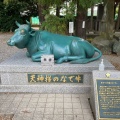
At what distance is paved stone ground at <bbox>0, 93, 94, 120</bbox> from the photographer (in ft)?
10.3

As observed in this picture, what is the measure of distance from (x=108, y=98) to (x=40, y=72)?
1.63m

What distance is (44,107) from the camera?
11.3ft

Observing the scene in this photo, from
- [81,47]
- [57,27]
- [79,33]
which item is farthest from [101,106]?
[79,33]

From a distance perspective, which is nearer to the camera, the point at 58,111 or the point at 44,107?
the point at 58,111

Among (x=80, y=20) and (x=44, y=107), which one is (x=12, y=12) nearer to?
(x=80, y=20)

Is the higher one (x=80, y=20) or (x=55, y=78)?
Answer: (x=80, y=20)

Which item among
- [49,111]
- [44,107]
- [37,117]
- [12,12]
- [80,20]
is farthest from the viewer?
[12,12]

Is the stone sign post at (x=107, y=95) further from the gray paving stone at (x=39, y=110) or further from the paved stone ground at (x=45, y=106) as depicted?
the gray paving stone at (x=39, y=110)

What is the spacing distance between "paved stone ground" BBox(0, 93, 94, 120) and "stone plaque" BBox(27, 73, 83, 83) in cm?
33

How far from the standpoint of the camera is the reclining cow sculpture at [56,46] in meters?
3.95

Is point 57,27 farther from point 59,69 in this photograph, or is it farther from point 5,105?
point 5,105

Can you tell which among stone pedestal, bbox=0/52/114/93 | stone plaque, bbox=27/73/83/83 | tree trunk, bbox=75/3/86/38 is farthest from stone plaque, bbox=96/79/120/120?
tree trunk, bbox=75/3/86/38

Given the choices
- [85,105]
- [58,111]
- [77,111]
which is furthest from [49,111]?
[85,105]

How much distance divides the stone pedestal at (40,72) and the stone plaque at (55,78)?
5 centimetres
